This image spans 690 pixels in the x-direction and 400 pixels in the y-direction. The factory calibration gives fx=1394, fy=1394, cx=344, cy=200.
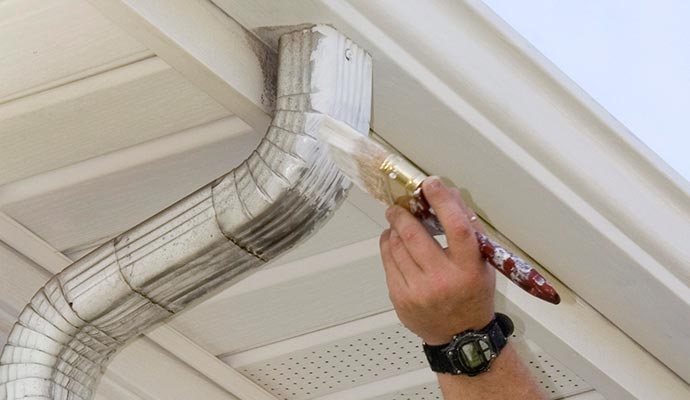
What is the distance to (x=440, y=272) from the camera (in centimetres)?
141

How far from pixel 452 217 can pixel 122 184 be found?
0.64 meters

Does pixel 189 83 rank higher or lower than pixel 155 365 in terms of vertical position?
higher

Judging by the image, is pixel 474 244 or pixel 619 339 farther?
pixel 619 339

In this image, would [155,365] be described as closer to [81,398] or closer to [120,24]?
[81,398]

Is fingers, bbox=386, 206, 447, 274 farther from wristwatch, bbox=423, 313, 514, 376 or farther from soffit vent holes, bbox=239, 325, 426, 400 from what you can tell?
soffit vent holes, bbox=239, 325, 426, 400

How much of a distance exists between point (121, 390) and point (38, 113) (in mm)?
536

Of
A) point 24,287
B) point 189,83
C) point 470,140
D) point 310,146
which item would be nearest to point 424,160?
point 470,140

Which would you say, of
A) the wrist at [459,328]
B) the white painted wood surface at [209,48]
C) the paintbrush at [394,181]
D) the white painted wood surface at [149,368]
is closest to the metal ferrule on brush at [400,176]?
the paintbrush at [394,181]

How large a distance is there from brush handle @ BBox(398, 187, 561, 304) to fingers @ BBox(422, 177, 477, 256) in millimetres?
14

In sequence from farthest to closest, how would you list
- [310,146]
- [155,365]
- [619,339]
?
1. [155,365]
2. [619,339]
3. [310,146]

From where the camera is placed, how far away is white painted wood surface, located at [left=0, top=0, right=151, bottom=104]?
5.49ft

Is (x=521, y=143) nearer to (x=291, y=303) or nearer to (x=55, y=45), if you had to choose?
(x=291, y=303)

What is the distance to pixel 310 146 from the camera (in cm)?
163

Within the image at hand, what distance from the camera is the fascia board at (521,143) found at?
5.48 ft
